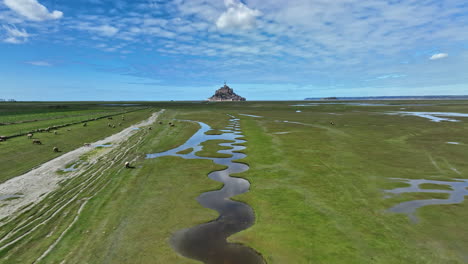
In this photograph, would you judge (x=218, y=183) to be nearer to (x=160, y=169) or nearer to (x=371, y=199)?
(x=160, y=169)

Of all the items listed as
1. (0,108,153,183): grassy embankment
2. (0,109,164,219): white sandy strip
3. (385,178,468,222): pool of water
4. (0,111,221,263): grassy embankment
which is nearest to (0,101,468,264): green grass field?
(0,111,221,263): grassy embankment

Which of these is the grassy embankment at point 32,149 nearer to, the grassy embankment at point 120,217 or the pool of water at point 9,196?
the pool of water at point 9,196

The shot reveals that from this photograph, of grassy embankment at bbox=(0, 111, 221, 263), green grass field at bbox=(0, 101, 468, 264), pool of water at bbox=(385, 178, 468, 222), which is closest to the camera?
grassy embankment at bbox=(0, 111, 221, 263)

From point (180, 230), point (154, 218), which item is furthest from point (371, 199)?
point (154, 218)

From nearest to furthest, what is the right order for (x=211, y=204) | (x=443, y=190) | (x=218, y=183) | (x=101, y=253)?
(x=101, y=253), (x=211, y=204), (x=443, y=190), (x=218, y=183)

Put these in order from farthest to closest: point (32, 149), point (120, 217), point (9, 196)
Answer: point (32, 149) < point (9, 196) < point (120, 217)

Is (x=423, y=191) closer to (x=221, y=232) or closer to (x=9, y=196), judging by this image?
(x=221, y=232)

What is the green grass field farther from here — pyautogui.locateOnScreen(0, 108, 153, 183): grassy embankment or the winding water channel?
the winding water channel

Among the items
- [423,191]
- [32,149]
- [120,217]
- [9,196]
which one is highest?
[32,149]

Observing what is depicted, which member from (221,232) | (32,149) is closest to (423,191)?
(221,232)
